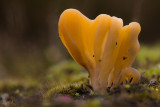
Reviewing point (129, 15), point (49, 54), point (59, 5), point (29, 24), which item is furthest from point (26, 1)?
point (129, 15)

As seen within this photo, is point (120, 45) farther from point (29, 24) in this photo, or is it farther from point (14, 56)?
point (29, 24)

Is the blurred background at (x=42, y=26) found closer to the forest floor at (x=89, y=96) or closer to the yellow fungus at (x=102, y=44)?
the forest floor at (x=89, y=96)

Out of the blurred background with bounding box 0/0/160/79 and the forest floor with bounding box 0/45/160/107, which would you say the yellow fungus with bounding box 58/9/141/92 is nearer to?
the forest floor with bounding box 0/45/160/107

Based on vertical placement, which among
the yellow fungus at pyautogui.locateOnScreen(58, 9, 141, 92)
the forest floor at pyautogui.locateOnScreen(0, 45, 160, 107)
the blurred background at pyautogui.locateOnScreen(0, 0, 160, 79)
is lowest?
the forest floor at pyautogui.locateOnScreen(0, 45, 160, 107)

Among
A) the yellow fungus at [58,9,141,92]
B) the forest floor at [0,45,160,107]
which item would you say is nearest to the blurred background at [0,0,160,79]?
the forest floor at [0,45,160,107]

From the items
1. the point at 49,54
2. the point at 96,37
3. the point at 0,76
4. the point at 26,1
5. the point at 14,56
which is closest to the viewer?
the point at 96,37

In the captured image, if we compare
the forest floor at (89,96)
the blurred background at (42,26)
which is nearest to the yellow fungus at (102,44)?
the forest floor at (89,96)
